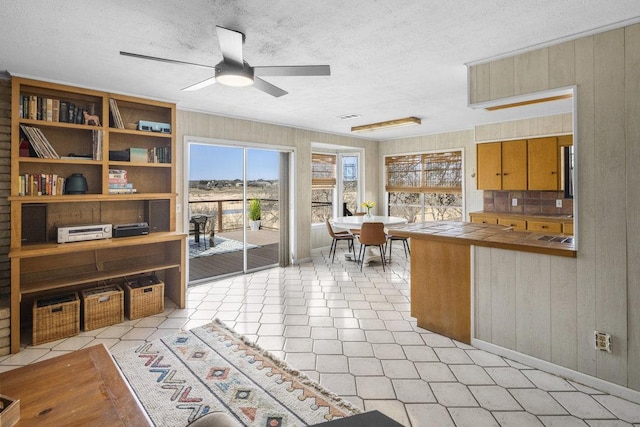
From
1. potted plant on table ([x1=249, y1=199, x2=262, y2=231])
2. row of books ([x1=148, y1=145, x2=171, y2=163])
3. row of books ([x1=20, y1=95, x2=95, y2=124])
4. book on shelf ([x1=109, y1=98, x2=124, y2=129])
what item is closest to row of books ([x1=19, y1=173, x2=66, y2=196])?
row of books ([x1=20, y1=95, x2=95, y2=124])

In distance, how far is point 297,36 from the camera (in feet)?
7.94

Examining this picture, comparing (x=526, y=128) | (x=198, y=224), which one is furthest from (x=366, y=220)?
(x=526, y=128)

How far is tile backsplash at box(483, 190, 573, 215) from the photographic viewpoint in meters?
5.30

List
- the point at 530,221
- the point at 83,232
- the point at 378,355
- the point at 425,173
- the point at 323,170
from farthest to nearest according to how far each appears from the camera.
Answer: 1. the point at 323,170
2. the point at 425,173
3. the point at 530,221
4. the point at 83,232
5. the point at 378,355

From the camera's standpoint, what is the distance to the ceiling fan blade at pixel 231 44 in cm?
197

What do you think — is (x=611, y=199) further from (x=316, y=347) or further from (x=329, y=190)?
(x=329, y=190)

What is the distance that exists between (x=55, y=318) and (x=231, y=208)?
2.89 metres

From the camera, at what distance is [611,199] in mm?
2270

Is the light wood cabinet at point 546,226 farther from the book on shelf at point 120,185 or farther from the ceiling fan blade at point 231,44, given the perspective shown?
the book on shelf at point 120,185

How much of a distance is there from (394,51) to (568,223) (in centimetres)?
384

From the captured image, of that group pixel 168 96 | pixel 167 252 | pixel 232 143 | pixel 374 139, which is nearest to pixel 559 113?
pixel 374 139

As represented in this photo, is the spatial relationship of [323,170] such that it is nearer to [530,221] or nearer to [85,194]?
[530,221]

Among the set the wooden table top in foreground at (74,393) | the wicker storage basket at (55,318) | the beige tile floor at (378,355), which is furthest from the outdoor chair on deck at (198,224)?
the wooden table top in foreground at (74,393)

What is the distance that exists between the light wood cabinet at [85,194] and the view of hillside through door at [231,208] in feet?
2.25
